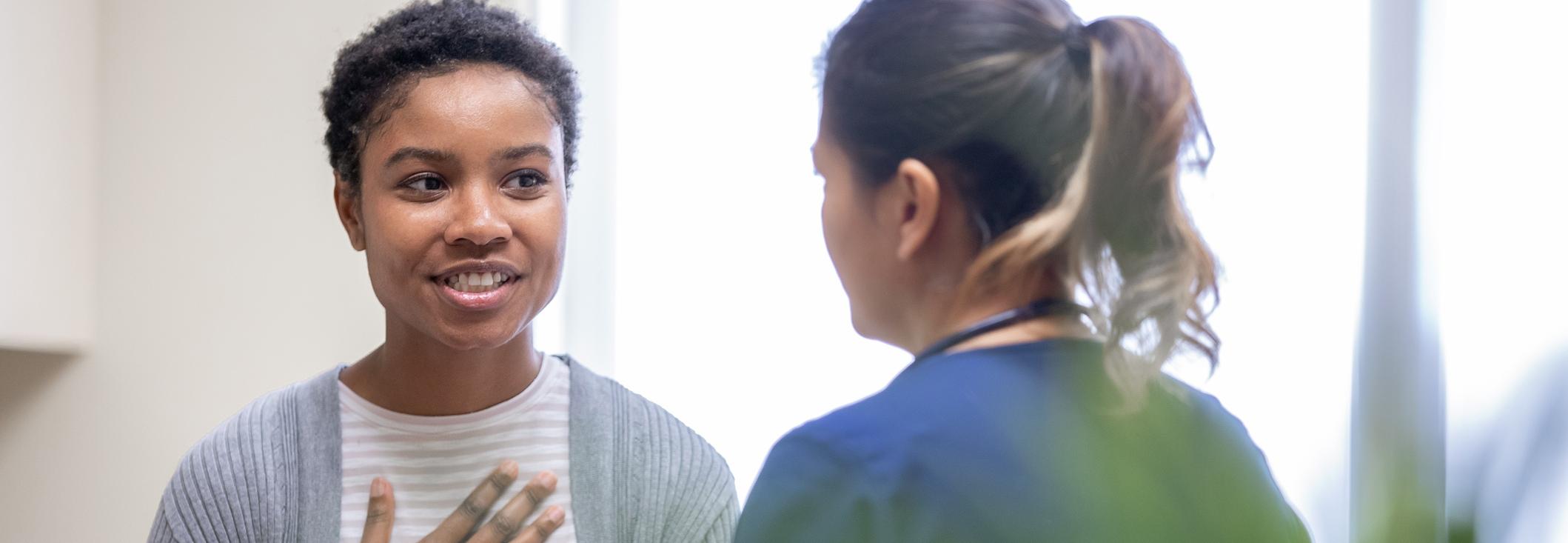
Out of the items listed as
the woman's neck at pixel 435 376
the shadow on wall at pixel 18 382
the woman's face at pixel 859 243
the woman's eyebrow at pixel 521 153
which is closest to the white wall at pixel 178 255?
the shadow on wall at pixel 18 382

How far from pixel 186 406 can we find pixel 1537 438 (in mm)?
1051

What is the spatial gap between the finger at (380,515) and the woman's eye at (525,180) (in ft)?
0.58

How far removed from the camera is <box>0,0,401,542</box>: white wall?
1041 millimetres

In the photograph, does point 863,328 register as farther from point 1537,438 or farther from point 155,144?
point 155,144

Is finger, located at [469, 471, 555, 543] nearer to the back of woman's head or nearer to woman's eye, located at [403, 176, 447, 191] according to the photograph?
woman's eye, located at [403, 176, 447, 191]

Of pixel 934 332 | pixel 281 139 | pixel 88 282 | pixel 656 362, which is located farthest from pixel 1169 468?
pixel 88 282

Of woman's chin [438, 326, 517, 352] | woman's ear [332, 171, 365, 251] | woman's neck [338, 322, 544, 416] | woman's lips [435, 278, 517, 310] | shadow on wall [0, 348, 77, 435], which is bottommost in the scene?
shadow on wall [0, 348, 77, 435]

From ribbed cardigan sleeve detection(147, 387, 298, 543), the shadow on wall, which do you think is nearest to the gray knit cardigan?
ribbed cardigan sleeve detection(147, 387, 298, 543)

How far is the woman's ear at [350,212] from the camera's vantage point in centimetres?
68

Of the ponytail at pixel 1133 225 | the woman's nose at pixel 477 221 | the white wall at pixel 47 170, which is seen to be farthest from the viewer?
the white wall at pixel 47 170

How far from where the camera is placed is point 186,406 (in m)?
1.04

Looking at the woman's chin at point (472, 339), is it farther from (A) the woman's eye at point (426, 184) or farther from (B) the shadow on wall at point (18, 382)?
(B) the shadow on wall at point (18, 382)

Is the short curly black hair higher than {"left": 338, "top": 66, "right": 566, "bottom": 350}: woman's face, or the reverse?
the short curly black hair

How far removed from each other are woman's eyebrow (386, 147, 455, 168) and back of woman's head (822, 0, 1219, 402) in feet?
1.14
